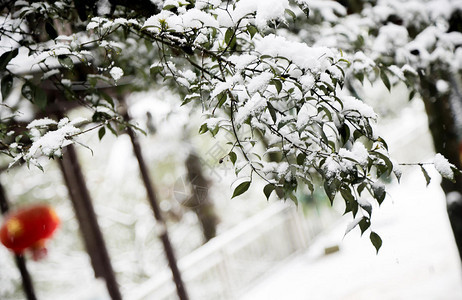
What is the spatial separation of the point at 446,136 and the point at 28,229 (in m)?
3.48

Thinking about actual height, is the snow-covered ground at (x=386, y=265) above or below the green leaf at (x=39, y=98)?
below

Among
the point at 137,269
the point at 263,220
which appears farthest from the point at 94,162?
the point at 263,220

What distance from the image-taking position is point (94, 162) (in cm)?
1071

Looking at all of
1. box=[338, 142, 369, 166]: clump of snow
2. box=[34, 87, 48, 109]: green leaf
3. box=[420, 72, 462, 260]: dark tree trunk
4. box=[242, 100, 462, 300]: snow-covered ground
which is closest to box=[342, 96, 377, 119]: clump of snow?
box=[338, 142, 369, 166]: clump of snow

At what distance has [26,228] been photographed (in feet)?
11.0

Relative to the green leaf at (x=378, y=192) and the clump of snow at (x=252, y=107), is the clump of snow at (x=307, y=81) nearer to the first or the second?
the clump of snow at (x=252, y=107)

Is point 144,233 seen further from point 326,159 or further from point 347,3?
point 326,159

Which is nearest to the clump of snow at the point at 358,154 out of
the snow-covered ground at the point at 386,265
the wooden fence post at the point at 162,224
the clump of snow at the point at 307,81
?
the clump of snow at the point at 307,81

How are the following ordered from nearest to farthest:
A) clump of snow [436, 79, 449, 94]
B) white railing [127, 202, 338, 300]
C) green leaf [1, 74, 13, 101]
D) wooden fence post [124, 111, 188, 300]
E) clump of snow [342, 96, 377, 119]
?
clump of snow [342, 96, 377, 119], green leaf [1, 74, 13, 101], clump of snow [436, 79, 449, 94], wooden fence post [124, 111, 188, 300], white railing [127, 202, 338, 300]

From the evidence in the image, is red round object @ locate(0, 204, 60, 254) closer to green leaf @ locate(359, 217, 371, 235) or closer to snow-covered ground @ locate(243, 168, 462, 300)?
snow-covered ground @ locate(243, 168, 462, 300)

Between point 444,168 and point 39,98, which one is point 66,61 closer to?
point 39,98

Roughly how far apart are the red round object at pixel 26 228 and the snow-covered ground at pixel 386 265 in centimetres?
271

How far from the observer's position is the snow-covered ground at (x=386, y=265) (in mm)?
3984

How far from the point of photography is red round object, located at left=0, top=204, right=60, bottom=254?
3.27 metres
